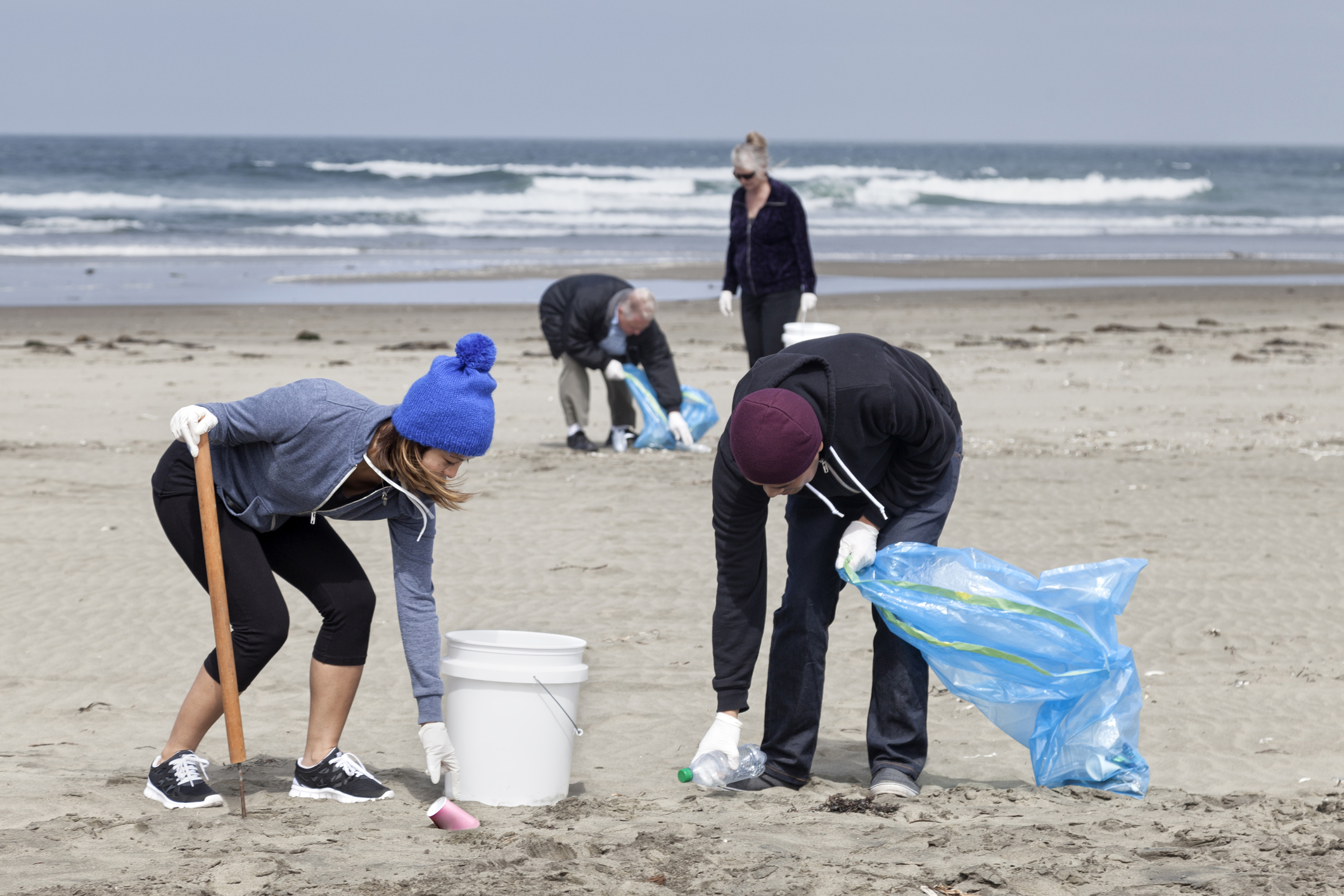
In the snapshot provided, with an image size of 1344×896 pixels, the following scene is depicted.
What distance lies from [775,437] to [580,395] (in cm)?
571

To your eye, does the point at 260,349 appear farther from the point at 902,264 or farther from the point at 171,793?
the point at 902,264

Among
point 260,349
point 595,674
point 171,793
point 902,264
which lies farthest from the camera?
point 902,264

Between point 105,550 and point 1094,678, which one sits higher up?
point 1094,678

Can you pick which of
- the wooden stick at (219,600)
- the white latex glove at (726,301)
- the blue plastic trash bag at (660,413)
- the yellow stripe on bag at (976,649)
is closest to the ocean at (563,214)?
the blue plastic trash bag at (660,413)

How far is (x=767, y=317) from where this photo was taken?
325 inches

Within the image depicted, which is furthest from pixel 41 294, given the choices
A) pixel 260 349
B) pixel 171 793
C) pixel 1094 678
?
pixel 1094 678

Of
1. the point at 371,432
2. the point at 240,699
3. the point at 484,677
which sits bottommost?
the point at 240,699

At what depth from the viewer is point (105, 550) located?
242 inches

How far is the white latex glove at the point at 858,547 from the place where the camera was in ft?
10.8

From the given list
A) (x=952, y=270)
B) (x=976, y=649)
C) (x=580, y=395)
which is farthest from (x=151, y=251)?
(x=976, y=649)

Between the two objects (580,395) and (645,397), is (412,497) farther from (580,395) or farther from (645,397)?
(580,395)

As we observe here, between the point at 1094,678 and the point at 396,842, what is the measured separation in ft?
5.88

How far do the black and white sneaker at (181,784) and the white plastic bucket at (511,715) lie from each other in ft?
2.06

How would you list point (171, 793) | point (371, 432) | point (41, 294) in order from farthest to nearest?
point (41, 294), point (171, 793), point (371, 432)
